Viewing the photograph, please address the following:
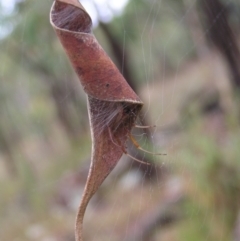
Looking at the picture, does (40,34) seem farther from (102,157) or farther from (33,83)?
(33,83)

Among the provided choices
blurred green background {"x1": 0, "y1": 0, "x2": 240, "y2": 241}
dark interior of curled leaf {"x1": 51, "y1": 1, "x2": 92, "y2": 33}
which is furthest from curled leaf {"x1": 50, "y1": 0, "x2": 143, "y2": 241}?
blurred green background {"x1": 0, "y1": 0, "x2": 240, "y2": 241}

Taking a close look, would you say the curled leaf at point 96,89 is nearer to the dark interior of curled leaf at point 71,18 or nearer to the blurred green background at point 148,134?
the dark interior of curled leaf at point 71,18

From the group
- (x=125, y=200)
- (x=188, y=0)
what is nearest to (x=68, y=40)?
(x=188, y=0)

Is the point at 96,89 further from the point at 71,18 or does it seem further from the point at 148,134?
the point at 148,134

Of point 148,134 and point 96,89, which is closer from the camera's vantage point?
point 96,89

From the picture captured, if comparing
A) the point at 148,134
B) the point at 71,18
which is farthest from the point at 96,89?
the point at 148,134

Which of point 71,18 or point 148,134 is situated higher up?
point 71,18
